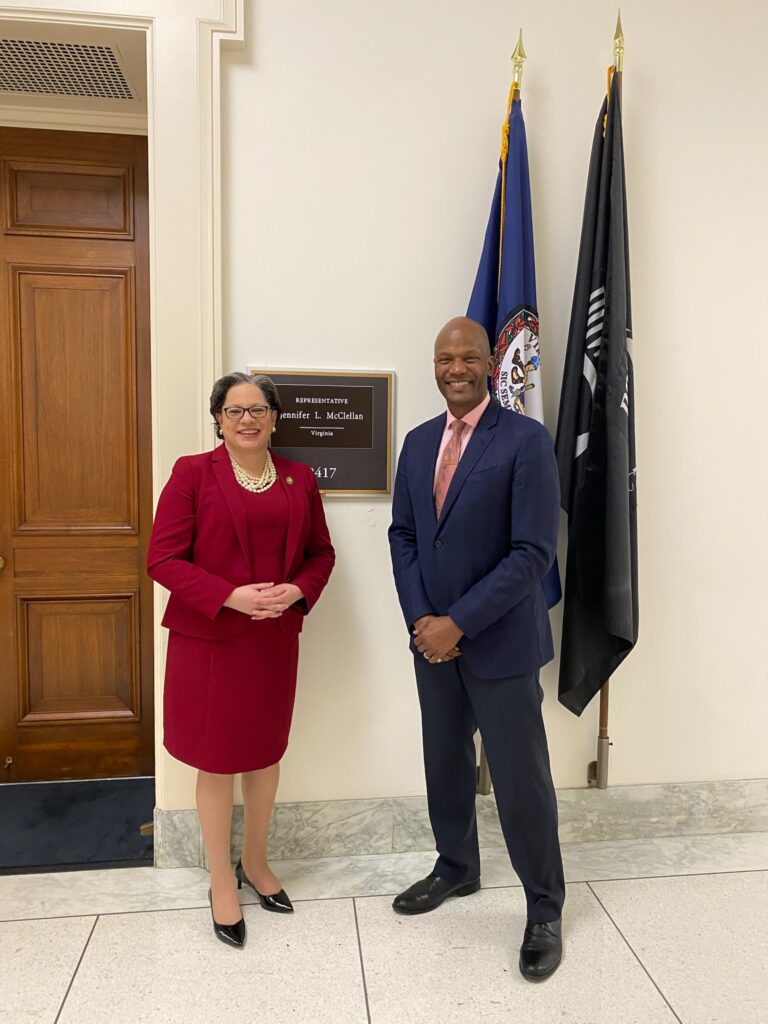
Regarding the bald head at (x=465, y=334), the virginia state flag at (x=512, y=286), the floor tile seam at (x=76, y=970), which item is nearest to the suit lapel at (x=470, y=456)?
the bald head at (x=465, y=334)

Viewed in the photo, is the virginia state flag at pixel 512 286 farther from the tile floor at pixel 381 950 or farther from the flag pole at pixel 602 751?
the tile floor at pixel 381 950

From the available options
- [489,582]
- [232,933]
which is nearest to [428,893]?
[232,933]

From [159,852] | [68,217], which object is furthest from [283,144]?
[159,852]

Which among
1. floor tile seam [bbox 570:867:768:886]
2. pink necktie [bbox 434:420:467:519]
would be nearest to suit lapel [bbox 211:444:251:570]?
pink necktie [bbox 434:420:467:519]

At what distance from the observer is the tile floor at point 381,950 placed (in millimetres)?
1770

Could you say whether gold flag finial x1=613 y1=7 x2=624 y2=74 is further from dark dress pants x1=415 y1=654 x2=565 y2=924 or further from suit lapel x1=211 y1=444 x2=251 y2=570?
dark dress pants x1=415 y1=654 x2=565 y2=924

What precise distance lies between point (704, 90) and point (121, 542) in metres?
2.54

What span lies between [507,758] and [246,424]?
112cm

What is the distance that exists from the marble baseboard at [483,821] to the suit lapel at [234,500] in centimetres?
99

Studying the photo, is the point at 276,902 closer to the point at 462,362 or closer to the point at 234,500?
the point at 234,500

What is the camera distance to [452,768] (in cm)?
208

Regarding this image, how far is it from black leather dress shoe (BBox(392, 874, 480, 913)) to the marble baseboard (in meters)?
0.26

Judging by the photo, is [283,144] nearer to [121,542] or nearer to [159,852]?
[121,542]

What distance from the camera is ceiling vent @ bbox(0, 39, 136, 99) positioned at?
7.13 feet
